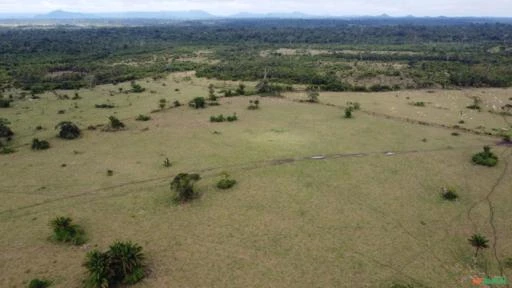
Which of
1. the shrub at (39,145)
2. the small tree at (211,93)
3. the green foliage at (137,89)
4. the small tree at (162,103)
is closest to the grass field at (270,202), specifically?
the shrub at (39,145)

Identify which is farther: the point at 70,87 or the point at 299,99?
the point at 70,87

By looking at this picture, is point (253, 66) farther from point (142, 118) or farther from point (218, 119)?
point (142, 118)

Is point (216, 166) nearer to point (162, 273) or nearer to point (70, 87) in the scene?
point (162, 273)

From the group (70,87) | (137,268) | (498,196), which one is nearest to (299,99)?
(498,196)

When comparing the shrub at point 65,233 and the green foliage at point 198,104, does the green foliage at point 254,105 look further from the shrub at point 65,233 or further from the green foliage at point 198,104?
the shrub at point 65,233

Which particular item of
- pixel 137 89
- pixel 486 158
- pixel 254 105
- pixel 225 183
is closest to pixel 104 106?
pixel 137 89
